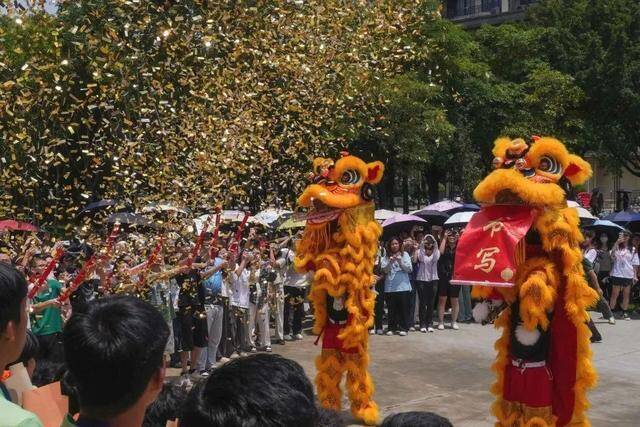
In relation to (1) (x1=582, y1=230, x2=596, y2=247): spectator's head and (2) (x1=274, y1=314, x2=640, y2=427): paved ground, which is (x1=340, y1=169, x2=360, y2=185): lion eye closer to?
(2) (x1=274, y1=314, x2=640, y2=427): paved ground

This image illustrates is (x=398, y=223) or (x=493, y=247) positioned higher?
(x=398, y=223)

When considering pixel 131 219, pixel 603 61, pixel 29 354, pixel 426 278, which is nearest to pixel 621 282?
pixel 426 278

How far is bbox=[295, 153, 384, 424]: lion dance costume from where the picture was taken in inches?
282

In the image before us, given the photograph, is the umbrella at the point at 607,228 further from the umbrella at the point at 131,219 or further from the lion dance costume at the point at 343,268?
the umbrella at the point at 131,219

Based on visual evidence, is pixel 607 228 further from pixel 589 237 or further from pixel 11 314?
pixel 11 314

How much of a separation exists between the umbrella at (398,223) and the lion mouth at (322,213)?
701cm

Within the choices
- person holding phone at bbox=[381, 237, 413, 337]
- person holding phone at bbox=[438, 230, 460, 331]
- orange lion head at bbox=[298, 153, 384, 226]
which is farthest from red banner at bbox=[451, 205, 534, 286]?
person holding phone at bbox=[438, 230, 460, 331]

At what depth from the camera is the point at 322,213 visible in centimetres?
720

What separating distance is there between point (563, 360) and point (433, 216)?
447 inches

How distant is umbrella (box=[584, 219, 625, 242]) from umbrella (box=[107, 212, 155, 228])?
12.4 meters

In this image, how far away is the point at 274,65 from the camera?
5.49 metres

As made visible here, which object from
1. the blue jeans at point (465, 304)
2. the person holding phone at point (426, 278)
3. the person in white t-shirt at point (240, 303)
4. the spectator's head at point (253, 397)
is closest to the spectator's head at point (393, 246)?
the person holding phone at point (426, 278)

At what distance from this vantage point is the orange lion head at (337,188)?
23.3ft

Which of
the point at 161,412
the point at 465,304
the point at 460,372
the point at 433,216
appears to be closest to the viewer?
the point at 161,412
